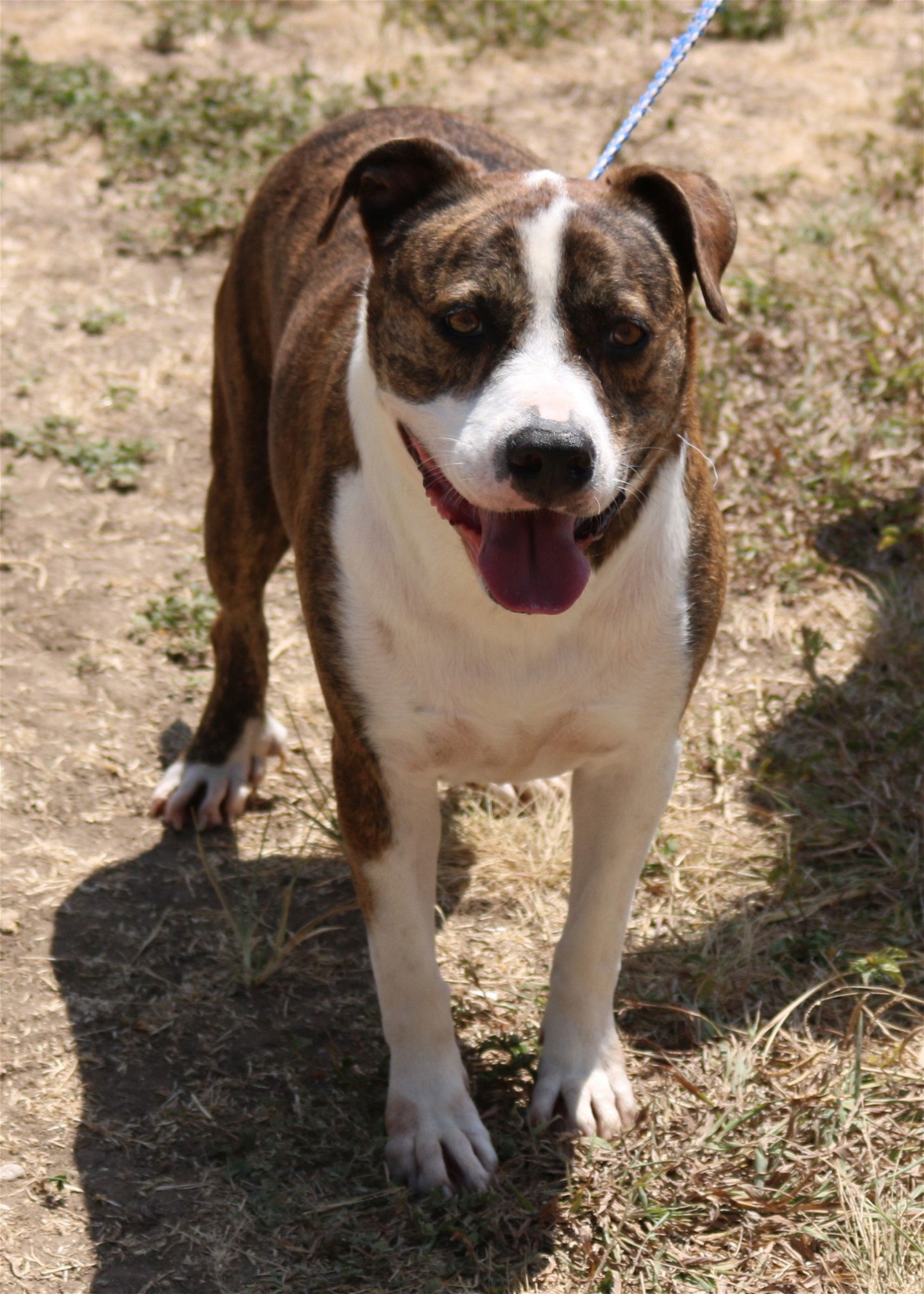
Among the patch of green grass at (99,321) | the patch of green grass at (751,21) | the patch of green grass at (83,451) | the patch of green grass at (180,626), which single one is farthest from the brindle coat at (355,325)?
the patch of green grass at (751,21)

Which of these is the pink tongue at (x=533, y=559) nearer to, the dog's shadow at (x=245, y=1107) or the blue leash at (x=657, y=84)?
the blue leash at (x=657, y=84)

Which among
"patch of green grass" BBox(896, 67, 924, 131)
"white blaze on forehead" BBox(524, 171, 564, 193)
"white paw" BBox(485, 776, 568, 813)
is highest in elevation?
"white blaze on forehead" BBox(524, 171, 564, 193)

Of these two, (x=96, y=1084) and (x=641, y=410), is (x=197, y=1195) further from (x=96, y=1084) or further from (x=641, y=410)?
(x=641, y=410)

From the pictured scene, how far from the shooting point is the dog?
2635mm

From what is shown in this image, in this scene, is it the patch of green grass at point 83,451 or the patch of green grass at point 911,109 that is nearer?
the patch of green grass at point 83,451

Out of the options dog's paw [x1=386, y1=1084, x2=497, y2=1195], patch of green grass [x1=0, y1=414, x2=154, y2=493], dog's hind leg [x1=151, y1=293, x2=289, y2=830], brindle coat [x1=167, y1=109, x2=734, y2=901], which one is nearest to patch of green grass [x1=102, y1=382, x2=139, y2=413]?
patch of green grass [x1=0, y1=414, x2=154, y2=493]

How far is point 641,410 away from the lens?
2717 millimetres

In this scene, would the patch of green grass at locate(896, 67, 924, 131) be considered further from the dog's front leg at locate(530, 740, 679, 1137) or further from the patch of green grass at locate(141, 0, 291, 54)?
the dog's front leg at locate(530, 740, 679, 1137)

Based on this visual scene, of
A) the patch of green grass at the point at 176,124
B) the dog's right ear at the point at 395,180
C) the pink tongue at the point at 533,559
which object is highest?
the dog's right ear at the point at 395,180

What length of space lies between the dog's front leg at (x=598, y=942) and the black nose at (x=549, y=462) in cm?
72

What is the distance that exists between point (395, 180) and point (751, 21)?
5660 mm

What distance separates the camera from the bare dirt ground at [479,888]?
118 inches

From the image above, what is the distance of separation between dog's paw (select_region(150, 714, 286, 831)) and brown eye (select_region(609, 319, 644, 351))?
196 cm

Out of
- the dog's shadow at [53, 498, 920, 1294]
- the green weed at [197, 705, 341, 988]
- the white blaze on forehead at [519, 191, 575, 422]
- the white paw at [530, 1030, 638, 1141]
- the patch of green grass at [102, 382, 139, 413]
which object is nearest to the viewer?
the white blaze on forehead at [519, 191, 575, 422]
